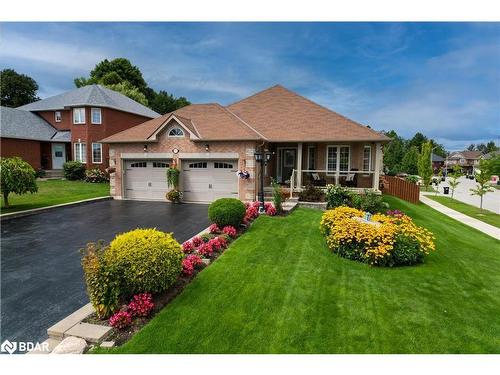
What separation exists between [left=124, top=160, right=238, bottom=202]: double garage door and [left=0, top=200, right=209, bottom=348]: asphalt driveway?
1.09m

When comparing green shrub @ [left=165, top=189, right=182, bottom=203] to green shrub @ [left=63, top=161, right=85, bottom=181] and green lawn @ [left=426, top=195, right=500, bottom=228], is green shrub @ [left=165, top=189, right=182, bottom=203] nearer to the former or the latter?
green shrub @ [left=63, top=161, right=85, bottom=181]

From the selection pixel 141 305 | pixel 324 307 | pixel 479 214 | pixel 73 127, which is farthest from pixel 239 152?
pixel 73 127

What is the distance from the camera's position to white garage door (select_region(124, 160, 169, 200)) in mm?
16031

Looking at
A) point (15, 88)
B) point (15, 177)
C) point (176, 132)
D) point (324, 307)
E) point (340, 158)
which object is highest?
point (15, 88)

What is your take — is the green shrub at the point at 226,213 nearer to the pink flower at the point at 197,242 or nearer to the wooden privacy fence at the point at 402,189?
the pink flower at the point at 197,242

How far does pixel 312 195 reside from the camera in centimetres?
1348

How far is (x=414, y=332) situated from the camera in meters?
4.33

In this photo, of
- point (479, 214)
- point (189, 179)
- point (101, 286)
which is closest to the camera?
point (101, 286)

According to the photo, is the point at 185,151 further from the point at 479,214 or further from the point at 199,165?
the point at 479,214

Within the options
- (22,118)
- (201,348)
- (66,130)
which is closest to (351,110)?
(201,348)

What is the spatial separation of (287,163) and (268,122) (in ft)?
8.83

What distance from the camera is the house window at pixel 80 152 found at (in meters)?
25.3

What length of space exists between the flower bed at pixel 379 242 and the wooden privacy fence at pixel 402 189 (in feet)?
37.0

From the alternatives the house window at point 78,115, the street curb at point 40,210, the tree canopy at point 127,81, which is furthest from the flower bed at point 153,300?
the tree canopy at point 127,81
